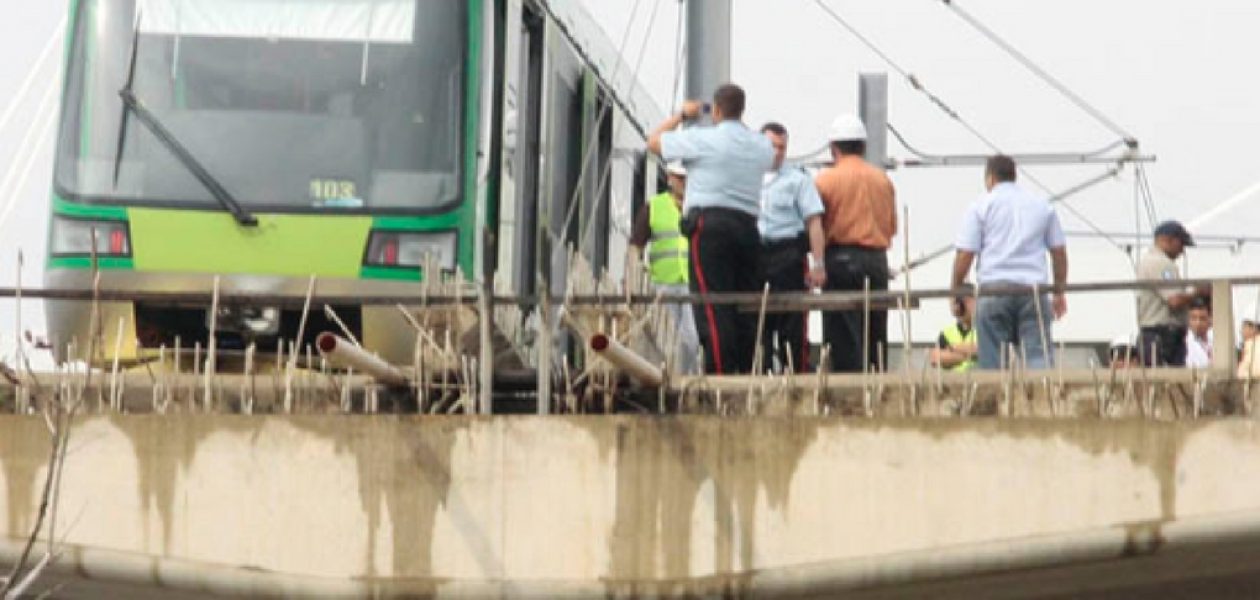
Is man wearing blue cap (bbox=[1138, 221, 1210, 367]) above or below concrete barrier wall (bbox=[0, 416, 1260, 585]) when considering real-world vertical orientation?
above

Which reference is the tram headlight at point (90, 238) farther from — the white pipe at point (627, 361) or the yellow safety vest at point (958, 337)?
the white pipe at point (627, 361)

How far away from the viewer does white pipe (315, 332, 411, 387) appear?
40.7 ft

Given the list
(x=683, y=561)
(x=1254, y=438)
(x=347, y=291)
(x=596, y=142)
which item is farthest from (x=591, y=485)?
(x=596, y=142)

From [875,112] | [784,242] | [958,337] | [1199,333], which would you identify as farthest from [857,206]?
[875,112]

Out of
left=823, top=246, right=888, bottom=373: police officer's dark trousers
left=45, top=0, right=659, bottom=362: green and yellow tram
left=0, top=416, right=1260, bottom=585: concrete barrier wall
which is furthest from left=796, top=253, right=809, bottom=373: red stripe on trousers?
left=0, top=416, right=1260, bottom=585: concrete barrier wall

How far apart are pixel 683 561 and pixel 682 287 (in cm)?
480

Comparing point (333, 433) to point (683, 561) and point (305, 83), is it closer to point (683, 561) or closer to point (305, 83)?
point (683, 561)

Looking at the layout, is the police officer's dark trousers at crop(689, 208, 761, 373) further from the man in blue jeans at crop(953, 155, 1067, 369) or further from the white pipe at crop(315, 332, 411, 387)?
the white pipe at crop(315, 332, 411, 387)

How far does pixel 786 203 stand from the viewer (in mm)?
15562

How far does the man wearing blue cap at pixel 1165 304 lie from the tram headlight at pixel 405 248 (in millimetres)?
3295

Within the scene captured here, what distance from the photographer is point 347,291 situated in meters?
16.9

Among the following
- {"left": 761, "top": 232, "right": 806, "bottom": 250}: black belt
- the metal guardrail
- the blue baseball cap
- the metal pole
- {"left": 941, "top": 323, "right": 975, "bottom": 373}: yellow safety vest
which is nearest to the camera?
the metal guardrail

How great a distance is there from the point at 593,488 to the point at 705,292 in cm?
259

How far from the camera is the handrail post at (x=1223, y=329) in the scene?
12516 millimetres
